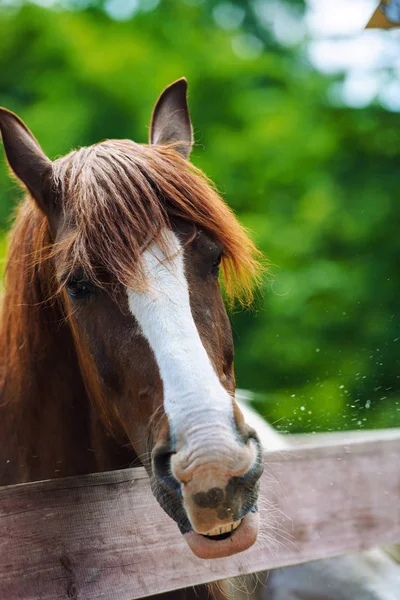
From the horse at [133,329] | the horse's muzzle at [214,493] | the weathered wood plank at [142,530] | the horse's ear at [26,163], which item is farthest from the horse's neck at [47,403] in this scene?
the horse's muzzle at [214,493]

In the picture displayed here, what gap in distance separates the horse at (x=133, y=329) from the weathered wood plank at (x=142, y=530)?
0.17 m

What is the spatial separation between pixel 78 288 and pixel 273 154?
250 inches

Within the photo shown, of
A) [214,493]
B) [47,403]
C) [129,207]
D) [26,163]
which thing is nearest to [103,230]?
[129,207]

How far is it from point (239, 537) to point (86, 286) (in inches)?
27.2

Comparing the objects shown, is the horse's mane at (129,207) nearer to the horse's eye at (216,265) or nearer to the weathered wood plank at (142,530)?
the horse's eye at (216,265)

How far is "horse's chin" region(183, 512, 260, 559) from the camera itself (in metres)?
1.29

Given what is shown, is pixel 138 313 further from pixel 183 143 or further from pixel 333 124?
pixel 333 124

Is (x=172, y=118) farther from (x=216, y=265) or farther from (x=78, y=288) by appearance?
(x=78, y=288)

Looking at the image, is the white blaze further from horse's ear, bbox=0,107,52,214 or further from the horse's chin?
horse's ear, bbox=0,107,52,214

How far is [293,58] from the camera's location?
8727 millimetres

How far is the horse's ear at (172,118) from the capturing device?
2090 millimetres

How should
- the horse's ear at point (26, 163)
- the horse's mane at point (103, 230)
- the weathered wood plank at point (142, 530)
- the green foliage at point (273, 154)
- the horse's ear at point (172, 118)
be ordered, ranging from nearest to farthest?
1. the weathered wood plank at point (142, 530)
2. the horse's mane at point (103, 230)
3. the horse's ear at point (26, 163)
4. the horse's ear at point (172, 118)
5. the green foliage at point (273, 154)

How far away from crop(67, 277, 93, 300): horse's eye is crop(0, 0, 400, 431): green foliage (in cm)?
469

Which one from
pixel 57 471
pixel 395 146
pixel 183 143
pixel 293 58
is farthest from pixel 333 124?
pixel 57 471
